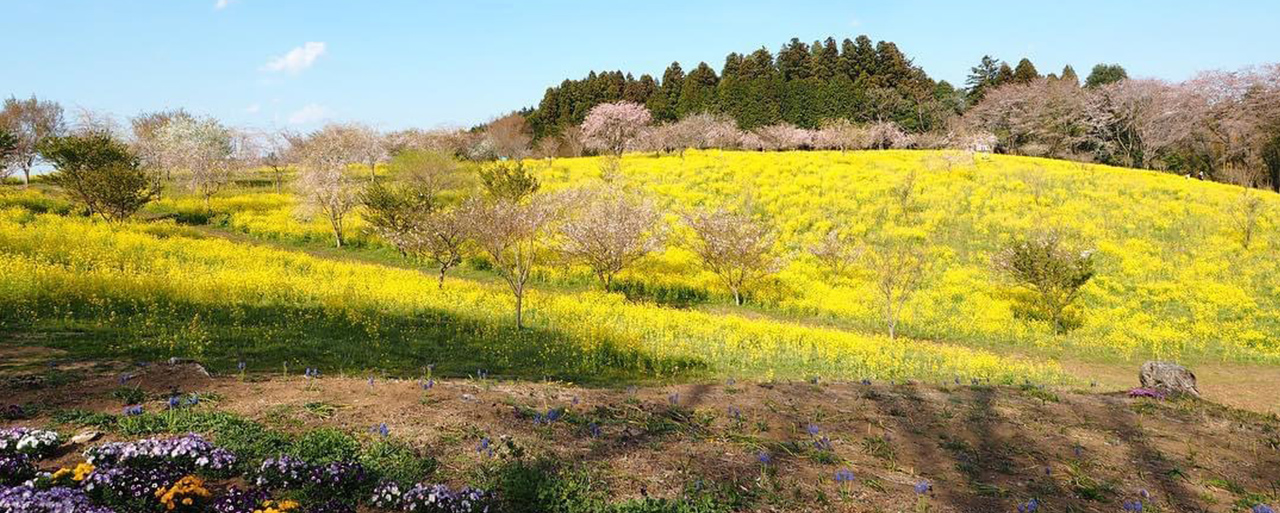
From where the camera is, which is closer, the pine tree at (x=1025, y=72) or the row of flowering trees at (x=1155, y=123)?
the row of flowering trees at (x=1155, y=123)

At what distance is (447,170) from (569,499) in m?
40.7

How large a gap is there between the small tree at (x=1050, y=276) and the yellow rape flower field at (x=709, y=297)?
80cm

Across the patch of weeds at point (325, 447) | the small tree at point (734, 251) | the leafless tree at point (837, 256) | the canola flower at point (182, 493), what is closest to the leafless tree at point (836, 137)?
the leafless tree at point (837, 256)

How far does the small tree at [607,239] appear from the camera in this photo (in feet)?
77.5

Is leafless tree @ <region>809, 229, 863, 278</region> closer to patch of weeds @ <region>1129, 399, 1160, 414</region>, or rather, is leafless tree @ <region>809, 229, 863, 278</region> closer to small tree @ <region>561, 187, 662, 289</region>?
small tree @ <region>561, 187, 662, 289</region>

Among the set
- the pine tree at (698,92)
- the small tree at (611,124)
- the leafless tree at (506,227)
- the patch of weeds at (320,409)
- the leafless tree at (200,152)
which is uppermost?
the pine tree at (698,92)

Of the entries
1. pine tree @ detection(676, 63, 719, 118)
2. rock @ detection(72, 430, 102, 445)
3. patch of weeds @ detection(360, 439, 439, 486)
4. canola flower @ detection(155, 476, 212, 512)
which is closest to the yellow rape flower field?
rock @ detection(72, 430, 102, 445)

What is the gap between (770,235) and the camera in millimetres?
26000

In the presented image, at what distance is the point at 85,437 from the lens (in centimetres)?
570

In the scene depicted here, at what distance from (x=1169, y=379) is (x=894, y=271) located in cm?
892

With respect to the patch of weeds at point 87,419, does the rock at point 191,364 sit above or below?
below

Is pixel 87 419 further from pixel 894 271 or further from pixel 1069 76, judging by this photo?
pixel 1069 76

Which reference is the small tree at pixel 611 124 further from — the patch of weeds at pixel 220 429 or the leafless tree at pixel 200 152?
the patch of weeds at pixel 220 429

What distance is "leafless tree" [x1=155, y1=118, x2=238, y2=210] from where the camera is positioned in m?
41.8
